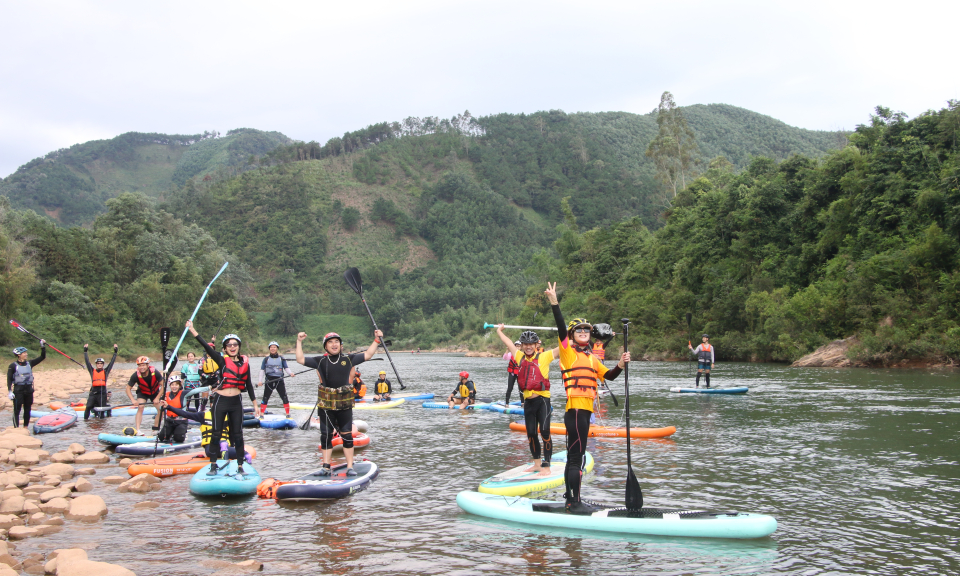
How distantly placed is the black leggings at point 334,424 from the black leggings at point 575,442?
3.34 m

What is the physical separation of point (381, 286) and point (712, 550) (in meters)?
130

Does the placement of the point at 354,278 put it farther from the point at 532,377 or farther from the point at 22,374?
the point at 22,374

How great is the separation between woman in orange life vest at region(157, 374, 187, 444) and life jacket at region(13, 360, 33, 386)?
3585 mm

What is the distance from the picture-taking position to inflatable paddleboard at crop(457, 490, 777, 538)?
277 inches

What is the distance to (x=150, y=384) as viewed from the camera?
49.4 feet

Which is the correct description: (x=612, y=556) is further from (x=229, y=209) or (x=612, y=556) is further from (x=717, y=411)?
(x=229, y=209)

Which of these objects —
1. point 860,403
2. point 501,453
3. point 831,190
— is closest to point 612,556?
point 501,453

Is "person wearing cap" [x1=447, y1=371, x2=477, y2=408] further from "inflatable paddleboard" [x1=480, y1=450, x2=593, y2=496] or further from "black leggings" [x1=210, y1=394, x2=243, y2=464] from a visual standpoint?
"black leggings" [x1=210, y1=394, x2=243, y2=464]

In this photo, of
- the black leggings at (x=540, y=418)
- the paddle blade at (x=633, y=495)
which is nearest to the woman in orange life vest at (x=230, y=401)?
the black leggings at (x=540, y=418)

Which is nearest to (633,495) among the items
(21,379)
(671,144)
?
(21,379)

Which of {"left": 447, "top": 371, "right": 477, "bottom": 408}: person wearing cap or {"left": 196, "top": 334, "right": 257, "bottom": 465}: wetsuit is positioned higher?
{"left": 196, "top": 334, "right": 257, "bottom": 465}: wetsuit

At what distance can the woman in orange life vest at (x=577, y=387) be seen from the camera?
7398mm

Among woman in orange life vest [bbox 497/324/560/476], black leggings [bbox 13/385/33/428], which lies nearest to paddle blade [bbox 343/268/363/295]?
woman in orange life vest [bbox 497/324/560/476]

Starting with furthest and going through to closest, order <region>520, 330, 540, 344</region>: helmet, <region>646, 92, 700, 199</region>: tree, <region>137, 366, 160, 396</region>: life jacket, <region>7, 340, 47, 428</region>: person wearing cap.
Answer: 1. <region>646, 92, 700, 199</region>: tree
2. <region>137, 366, 160, 396</region>: life jacket
3. <region>7, 340, 47, 428</region>: person wearing cap
4. <region>520, 330, 540, 344</region>: helmet
